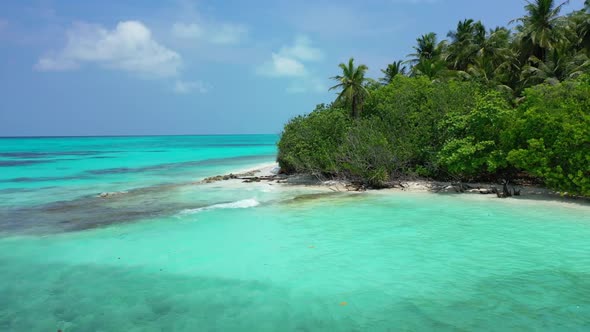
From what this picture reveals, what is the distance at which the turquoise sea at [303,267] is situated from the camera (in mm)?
5797

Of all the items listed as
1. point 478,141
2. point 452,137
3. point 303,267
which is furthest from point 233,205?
point 478,141

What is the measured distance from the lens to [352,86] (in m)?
28.3

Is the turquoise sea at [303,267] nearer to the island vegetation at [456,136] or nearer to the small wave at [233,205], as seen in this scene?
the small wave at [233,205]

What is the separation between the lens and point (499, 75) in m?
30.5

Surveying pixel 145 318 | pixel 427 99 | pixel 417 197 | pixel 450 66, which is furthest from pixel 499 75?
pixel 145 318

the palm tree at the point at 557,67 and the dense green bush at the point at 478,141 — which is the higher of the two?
the palm tree at the point at 557,67

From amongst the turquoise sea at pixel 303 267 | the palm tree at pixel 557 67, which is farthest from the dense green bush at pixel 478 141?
the palm tree at pixel 557 67

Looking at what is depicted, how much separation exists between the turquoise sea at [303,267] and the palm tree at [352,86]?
566 inches

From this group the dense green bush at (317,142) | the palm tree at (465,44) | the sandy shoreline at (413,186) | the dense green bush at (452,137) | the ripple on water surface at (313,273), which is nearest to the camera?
the ripple on water surface at (313,273)

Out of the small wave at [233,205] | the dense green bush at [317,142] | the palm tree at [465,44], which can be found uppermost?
the palm tree at [465,44]

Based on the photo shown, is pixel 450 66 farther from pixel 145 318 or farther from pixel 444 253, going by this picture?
pixel 145 318

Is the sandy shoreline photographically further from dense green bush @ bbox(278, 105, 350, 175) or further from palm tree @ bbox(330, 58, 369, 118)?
palm tree @ bbox(330, 58, 369, 118)

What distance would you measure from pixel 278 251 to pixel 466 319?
4.50 metres

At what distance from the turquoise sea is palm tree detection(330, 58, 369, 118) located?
14370 millimetres
